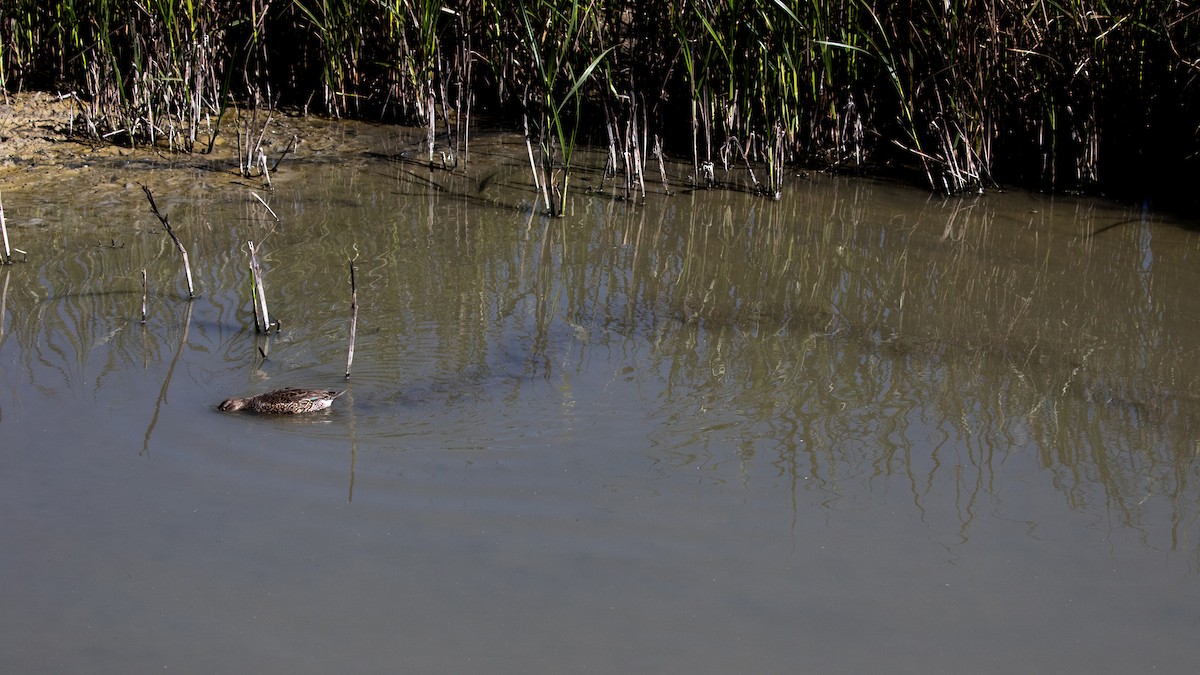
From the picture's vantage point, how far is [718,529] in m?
3.09

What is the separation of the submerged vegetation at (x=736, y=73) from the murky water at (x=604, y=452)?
75cm

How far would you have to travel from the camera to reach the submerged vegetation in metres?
6.05

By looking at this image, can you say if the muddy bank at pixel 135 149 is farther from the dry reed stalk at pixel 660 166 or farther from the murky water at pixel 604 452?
the dry reed stalk at pixel 660 166

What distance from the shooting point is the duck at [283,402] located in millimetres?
3617

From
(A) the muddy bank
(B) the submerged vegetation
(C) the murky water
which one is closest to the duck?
(C) the murky water

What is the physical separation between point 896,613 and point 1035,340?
6.96 feet

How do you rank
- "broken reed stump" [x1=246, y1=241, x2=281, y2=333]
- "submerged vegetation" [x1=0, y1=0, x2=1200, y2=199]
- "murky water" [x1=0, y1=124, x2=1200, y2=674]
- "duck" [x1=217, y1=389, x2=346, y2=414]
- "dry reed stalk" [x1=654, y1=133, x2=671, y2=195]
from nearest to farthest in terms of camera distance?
"murky water" [x1=0, y1=124, x2=1200, y2=674] → "duck" [x1=217, y1=389, x2=346, y2=414] → "broken reed stump" [x1=246, y1=241, x2=281, y2=333] → "submerged vegetation" [x1=0, y1=0, x2=1200, y2=199] → "dry reed stalk" [x1=654, y1=133, x2=671, y2=195]

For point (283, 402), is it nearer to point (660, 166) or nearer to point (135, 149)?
point (660, 166)

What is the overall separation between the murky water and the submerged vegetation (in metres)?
0.75

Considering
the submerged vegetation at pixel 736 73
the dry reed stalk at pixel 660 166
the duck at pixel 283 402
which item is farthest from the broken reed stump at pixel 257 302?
the dry reed stalk at pixel 660 166

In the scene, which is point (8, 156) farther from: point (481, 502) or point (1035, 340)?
point (1035, 340)

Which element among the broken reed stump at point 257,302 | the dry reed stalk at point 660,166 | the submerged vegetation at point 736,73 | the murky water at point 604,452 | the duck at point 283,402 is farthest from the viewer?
the dry reed stalk at point 660,166

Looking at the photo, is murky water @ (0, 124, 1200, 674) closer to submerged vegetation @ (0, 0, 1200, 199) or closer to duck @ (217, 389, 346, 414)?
duck @ (217, 389, 346, 414)

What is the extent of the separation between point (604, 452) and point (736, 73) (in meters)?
3.49
